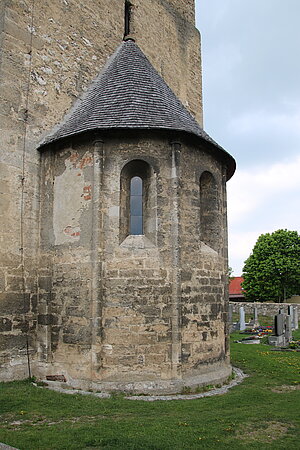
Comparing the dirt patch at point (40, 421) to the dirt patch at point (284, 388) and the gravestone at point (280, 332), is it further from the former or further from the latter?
the gravestone at point (280, 332)

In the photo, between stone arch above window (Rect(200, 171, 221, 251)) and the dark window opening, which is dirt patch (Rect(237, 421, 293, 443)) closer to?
stone arch above window (Rect(200, 171, 221, 251))

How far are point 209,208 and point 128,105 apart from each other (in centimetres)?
331

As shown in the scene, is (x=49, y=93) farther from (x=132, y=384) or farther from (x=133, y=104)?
(x=132, y=384)

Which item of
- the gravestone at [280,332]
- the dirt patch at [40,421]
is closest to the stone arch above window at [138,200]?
the dirt patch at [40,421]

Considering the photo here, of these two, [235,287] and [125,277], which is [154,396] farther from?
[235,287]

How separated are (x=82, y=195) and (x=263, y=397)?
5.81 meters

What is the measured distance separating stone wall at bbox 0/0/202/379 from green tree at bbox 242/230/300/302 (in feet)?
103

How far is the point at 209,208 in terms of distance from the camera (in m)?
10.9

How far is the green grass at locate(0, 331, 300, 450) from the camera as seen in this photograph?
18.7 feet

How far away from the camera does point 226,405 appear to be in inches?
303

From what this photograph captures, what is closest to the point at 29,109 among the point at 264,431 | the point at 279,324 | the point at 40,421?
the point at 40,421

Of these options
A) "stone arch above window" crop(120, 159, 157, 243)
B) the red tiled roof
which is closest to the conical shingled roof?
"stone arch above window" crop(120, 159, 157, 243)

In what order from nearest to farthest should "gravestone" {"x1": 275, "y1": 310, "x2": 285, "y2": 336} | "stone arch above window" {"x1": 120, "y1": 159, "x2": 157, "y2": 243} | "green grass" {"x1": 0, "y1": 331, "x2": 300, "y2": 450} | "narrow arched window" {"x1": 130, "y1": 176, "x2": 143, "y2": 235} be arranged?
"green grass" {"x1": 0, "y1": 331, "x2": 300, "y2": 450} < "stone arch above window" {"x1": 120, "y1": 159, "x2": 157, "y2": 243} < "narrow arched window" {"x1": 130, "y1": 176, "x2": 143, "y2": 235} < "gravestone" {"x1": 275, "y1": 310, "x2": 285, "y2": 336}

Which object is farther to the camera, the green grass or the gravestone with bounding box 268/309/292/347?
the gravestone with bounding box 268/309/292/347
